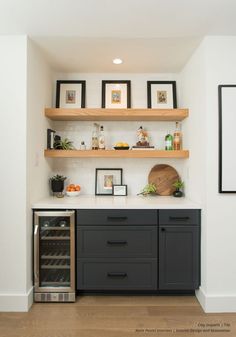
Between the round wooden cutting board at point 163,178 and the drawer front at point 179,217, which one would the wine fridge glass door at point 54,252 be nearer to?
the drawer front at point 179,217

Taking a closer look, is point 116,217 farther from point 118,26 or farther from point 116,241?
point 118,26

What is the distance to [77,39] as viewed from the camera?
8.32 feet

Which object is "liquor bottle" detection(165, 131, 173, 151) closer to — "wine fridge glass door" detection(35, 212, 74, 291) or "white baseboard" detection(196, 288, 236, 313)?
"wine fridge glass door" detection(35, 212, 74, 291)

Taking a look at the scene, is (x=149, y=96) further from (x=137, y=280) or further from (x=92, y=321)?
(x=92, y=321)

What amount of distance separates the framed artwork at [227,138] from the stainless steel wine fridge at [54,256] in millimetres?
1453

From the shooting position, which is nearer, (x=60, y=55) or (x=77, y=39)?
(x=77, y=39)

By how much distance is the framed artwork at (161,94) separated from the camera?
3363 millimetres

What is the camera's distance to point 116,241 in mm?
2697

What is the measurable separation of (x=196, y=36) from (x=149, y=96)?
1.00 m

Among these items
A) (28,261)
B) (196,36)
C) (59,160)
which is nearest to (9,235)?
(28,261)

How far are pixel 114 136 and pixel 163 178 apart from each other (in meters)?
0.80

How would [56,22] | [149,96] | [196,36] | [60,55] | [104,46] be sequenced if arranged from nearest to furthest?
[56,22] < [196,36] < [104,46] < [60,55] < [149,96]

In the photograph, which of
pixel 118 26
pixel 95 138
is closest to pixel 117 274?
pixel 95 138

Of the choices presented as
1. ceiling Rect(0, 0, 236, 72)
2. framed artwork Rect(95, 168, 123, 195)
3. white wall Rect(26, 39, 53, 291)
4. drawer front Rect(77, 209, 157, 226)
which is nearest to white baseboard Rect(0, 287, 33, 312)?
white wall Rect(26, 39, 53, 291)
